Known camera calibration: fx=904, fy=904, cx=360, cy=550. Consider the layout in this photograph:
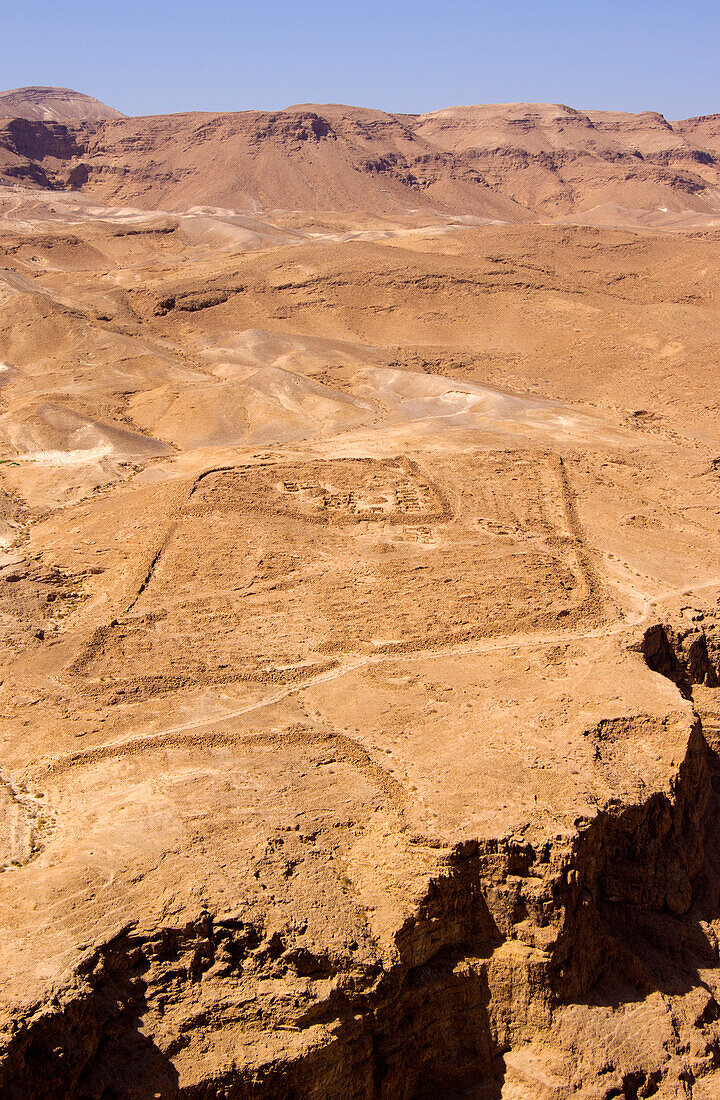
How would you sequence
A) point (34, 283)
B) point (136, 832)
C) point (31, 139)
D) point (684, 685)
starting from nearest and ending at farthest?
point (136, 832) → point (684, 685) → point (34, 283) → point (31, 139)

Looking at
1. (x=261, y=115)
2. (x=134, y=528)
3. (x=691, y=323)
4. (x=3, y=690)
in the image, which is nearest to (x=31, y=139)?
(x=261, y=115)

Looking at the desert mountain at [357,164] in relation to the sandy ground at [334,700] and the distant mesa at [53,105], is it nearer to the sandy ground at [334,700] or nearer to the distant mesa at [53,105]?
the distant mesa at [53,105]

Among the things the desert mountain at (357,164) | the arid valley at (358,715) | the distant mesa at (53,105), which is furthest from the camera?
the distant mesa at (53,105)

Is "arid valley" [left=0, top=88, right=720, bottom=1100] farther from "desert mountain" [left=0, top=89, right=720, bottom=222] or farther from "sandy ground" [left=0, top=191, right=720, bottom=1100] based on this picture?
"desert mountain" [left=0, top=89, right=720, bottom=222]

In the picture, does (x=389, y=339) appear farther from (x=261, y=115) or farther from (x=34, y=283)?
(x=261, y=115)

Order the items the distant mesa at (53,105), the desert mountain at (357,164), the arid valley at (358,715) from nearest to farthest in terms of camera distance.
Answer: the arid valley at (358,715) < the desert mountain at (357,164) < the distant mesa at (53,105)

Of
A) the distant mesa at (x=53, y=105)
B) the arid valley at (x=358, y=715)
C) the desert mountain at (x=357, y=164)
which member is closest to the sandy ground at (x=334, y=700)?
the arid valley at (x=358, y=715)

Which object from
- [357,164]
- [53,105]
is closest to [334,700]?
[357,164]
